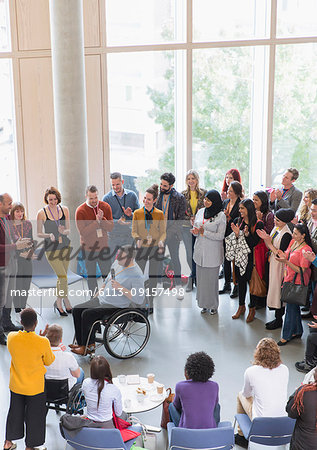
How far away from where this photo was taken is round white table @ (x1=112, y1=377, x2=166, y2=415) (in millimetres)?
4414

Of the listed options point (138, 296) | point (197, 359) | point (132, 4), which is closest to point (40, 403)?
point (197, 359)

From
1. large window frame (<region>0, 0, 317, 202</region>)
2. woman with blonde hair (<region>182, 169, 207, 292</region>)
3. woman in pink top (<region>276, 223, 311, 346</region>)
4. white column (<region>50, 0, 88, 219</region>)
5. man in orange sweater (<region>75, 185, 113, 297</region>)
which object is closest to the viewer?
woman in pink top (<region>276, 223, 311, 346</region>)

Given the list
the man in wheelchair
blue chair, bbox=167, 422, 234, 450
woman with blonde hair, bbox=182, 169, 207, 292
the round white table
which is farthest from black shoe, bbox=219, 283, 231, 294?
blue chair, bbox=167, 422, 234, 450

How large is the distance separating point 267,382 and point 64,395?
176 cm

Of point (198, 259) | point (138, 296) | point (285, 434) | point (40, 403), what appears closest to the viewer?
Answer: point (285, 434)

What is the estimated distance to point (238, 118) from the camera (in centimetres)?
932

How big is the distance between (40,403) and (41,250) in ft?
9.99

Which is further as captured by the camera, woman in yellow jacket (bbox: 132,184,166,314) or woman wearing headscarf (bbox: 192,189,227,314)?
woman in yellow jacket (bbox: 132,184,166,314)

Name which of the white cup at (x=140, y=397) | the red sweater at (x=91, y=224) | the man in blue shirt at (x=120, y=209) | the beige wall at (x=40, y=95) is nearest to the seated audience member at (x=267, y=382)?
the white cup at (x=140, y=397)

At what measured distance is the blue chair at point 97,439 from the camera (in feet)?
11.9

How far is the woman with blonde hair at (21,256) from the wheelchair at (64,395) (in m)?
2.34

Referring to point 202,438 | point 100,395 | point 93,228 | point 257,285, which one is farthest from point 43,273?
point 202,438

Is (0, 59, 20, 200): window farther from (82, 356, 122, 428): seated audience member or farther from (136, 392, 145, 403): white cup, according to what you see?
(82, 356, 122, 428): seated audience member

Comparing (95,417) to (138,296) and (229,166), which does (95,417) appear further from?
(229,166)
